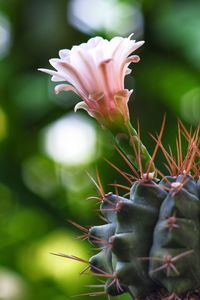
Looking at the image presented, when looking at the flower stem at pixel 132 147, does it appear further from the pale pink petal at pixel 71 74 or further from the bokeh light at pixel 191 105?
the bokeh light at pixel 191 105

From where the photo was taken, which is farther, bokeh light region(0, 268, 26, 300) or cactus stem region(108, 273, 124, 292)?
bokeh light region(0, 268, 26, 300)

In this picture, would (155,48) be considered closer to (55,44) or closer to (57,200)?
(55,44)

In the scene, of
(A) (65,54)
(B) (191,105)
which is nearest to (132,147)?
(A) (65,54)

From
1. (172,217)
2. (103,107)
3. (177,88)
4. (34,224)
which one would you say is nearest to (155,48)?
(177,88)

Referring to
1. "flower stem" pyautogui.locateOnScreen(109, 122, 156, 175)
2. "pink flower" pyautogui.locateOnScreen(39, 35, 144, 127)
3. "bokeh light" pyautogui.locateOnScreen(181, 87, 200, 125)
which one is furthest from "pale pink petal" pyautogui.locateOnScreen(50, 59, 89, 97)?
"bokeh light" pyautogui.locateOnScreen(181, 87, 200, 125)

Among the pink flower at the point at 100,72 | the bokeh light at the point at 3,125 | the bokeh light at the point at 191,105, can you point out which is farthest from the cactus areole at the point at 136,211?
the bokeh light at the point at 3,125

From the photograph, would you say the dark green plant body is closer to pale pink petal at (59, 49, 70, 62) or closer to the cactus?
the cactus

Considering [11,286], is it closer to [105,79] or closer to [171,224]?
[105,79]

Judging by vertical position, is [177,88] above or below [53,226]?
above
